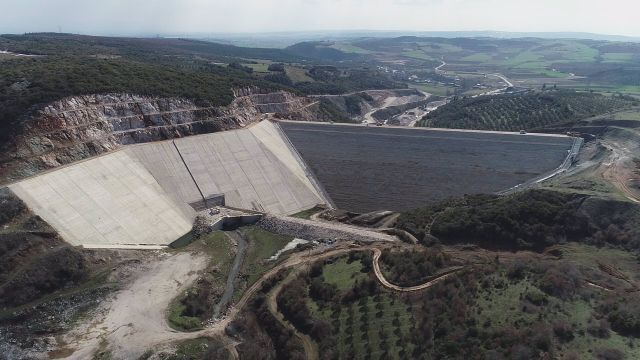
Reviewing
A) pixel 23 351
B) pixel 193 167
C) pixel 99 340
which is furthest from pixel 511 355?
pixel 193 167

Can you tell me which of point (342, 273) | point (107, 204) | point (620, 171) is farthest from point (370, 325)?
point (620, 171)

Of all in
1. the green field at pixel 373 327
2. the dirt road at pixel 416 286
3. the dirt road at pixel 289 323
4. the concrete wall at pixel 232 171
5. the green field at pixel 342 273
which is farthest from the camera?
the concrete wall at pixel 232 171

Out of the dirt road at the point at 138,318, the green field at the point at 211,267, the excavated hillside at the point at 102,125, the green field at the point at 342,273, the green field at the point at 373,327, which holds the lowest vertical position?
the green field at the point at 211,267

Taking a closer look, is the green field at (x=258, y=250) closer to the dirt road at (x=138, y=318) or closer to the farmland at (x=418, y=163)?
the dirt road at (x=138, y=318)

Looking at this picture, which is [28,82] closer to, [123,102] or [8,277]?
[123,102]

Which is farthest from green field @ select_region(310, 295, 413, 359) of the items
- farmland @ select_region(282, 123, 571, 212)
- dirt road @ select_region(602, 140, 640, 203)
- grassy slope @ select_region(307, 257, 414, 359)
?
farmland @ select_region(282, 123, 571, 212)

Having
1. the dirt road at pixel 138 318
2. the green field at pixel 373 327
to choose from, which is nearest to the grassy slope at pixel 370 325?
the green field at pixel 373 327

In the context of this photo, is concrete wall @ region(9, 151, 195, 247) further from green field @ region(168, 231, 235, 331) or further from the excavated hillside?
green field @ region(168, 231, 235, 331)

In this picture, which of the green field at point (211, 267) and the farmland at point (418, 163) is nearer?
the green field at point (211, 267)
